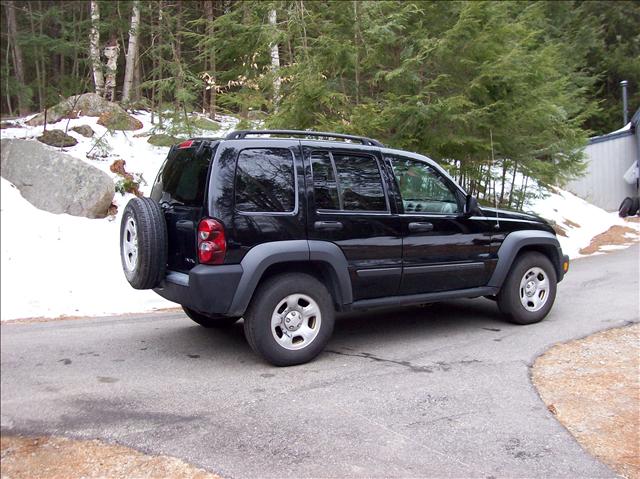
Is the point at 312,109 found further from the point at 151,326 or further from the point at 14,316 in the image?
the point at 14,316

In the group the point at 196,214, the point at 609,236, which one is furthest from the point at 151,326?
the point at 609,236

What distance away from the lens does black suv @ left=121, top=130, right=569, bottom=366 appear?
467 centimetres

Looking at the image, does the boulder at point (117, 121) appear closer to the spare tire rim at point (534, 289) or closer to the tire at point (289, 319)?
the tire at point (289, 319)

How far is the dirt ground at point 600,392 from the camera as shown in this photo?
3.69 m

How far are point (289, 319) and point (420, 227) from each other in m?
1.67

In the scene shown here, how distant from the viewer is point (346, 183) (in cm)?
538

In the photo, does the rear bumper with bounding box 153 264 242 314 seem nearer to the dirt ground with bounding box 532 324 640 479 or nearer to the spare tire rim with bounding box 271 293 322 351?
the spare tire rim with bounding box 271 293 322 351

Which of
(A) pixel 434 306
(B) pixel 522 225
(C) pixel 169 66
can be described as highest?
(C) pixel 169 66

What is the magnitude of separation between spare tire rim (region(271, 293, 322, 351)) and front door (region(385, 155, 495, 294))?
1048 millimetres

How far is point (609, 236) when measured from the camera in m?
16.8

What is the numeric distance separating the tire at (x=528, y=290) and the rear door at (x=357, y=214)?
5.50 ft

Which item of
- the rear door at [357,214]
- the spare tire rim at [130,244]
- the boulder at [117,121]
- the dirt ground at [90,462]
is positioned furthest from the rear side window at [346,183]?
the boulder at [117,121]

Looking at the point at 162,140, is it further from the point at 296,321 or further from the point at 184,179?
the point at 296,321

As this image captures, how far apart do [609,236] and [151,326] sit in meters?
14.9
